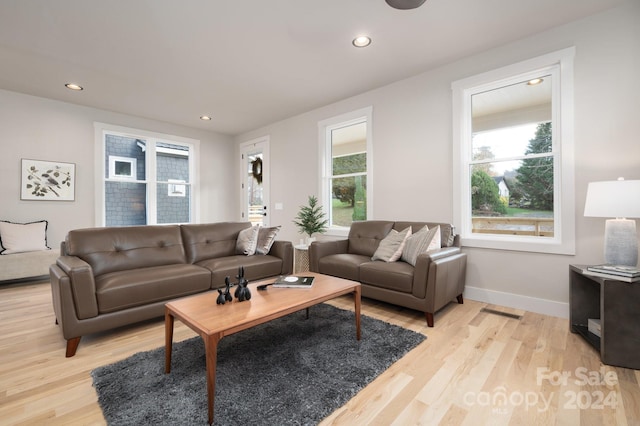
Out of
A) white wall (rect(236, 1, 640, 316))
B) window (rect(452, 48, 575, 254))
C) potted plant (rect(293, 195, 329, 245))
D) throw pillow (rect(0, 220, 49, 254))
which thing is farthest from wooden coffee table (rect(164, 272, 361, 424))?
throw pillow (rect(0, 220, 49, 254))

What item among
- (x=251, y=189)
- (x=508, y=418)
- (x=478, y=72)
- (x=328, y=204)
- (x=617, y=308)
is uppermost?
(x=478, y=72)

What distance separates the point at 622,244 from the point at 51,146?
680 cm

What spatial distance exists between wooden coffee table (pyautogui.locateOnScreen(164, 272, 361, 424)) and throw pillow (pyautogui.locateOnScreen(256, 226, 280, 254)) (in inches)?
55.0

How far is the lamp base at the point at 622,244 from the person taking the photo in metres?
2.03

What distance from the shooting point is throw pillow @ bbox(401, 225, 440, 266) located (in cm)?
277

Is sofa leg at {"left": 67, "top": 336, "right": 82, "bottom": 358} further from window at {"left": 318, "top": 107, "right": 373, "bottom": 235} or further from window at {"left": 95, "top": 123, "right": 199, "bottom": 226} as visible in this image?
window at {"left": 95, "top": 123, "right": 199, "bottom": 226}

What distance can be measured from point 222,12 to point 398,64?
1.94 meters

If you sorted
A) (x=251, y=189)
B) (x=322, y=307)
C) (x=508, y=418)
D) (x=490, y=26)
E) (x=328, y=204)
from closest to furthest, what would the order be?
(x=508, y=418) < (x=490, y=26) < (x=322, y=307) < (x=328, y=204) < (x=251, y=189)

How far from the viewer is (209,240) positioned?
3465 mm

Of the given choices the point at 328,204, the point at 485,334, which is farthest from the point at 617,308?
the point at 328,204

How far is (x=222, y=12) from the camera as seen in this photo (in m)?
2.40

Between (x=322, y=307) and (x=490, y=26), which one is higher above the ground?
(x=490, y=26)

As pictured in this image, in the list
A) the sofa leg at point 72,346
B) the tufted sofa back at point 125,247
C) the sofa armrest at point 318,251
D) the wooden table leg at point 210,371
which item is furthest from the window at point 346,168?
the sofa leg at point 72,346

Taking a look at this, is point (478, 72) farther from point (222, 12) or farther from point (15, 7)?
point (15, 7)
